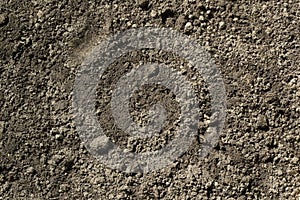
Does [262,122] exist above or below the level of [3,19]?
below

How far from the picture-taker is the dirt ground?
5.42 ft

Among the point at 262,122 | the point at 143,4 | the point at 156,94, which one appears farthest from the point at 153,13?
the point at 262,122

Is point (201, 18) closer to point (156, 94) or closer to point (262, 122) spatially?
point (156, 94)

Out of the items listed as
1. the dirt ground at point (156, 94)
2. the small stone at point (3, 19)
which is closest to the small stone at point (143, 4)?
the dirt ground at point (156, 94)

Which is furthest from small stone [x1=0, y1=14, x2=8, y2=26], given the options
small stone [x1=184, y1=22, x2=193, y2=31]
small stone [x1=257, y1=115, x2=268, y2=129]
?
small stone [x1=257, y1=115, x2=268, y2=129]

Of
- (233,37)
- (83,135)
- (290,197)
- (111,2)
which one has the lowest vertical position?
(290,197)

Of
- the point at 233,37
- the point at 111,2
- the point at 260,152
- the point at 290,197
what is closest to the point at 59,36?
the point at 111,2

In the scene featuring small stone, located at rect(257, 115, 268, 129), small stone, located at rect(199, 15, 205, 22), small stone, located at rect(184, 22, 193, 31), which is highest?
small stone, located at rect(199, 15, 205, 22)

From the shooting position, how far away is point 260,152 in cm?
165

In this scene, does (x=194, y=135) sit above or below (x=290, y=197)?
above

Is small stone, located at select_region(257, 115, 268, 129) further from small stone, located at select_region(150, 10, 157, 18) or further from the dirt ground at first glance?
small stone, located at select_region(150, 10, 157, 18)

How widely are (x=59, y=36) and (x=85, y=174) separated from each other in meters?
0.46

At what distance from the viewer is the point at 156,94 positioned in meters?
1.69

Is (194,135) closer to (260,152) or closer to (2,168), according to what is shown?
(260,152)
